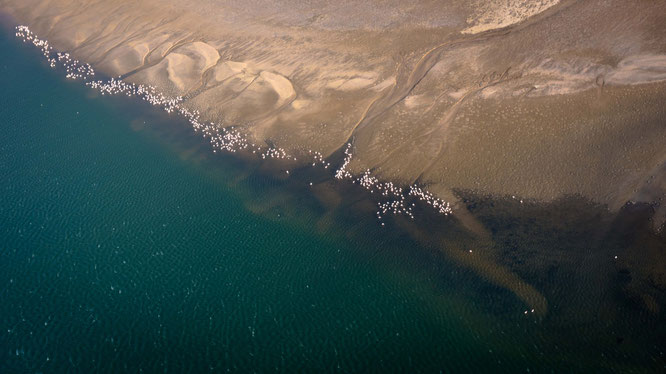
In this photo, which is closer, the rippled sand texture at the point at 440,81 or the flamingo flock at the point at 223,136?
the flamingo flock at the point at 223,136

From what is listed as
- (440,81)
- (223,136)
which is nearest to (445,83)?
(440,81)

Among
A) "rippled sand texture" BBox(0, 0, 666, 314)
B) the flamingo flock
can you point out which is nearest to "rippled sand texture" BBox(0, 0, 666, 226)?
"rippled sand texture" BBox(0, 0, 666, 314)

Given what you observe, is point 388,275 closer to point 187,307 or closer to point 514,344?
point 514,344

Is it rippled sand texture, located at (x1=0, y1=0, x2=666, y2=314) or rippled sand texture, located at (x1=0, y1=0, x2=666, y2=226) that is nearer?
rippled sand texture, located at (x1=0, y1=0, x2=666, y2=314)

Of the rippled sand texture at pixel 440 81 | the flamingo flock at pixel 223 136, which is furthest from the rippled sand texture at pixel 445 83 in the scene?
the flamingo flock at pixel 223 136

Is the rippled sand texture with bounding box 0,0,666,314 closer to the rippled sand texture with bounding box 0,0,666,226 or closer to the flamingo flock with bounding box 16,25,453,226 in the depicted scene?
the rippled sand texture with bounding box 0,0,666,226

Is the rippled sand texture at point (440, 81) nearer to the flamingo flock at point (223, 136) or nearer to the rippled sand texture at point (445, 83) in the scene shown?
the rippled sand texture at point (445, 83)

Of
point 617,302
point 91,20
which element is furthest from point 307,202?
point 91,20

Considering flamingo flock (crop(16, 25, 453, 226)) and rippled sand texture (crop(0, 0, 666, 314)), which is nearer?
rippled sand texture (crop(0, 0, 666, 314))
